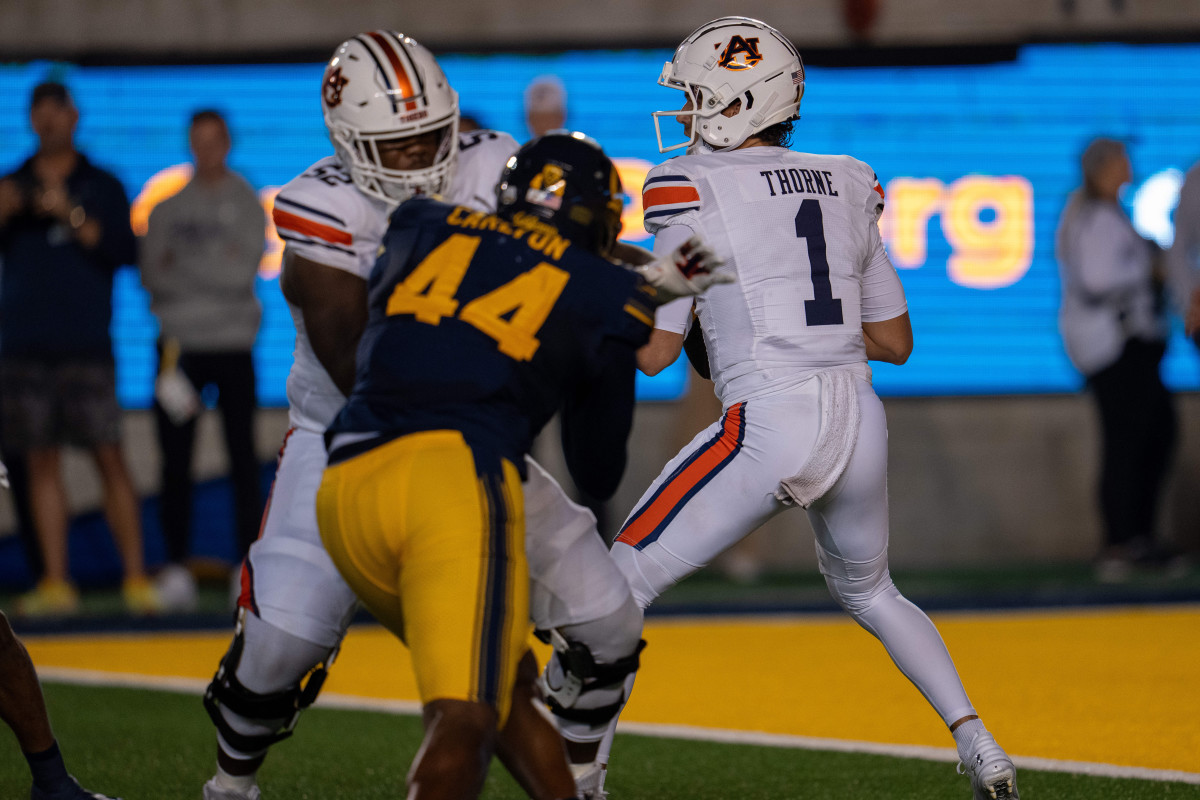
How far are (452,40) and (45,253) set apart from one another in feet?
11.1

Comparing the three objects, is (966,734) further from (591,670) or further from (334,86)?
(334,86)

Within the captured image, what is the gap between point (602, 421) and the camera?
3137 millimetres

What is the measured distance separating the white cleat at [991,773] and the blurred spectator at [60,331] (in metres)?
4.86

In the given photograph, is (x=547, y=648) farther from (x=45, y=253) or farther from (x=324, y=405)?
(x=45, y=253)

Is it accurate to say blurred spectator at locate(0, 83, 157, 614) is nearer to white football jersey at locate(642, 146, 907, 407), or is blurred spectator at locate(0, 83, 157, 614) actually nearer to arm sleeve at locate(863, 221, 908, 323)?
white football jersey at locate(642, 146, 907, 407)

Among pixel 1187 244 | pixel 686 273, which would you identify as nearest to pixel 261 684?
pixel 686 273

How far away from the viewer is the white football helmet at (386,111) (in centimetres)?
351

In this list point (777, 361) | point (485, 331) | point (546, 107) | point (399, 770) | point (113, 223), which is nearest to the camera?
point (485, 331)

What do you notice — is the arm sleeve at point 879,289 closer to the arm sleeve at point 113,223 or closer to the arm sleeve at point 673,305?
the arm sleeve at point 673,305

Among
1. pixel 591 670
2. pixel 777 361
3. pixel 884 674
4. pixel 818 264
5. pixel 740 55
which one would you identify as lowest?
pixel 884 674

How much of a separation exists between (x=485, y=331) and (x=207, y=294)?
17.0 ft

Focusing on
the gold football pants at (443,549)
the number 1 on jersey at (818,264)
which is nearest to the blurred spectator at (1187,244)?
the number 1 on jersey at (818,264)

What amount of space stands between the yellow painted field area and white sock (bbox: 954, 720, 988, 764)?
768 mm

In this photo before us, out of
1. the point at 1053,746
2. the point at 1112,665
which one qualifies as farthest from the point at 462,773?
the point at 1112,665
